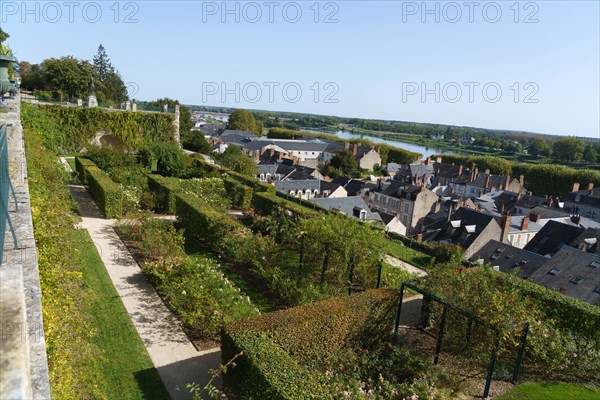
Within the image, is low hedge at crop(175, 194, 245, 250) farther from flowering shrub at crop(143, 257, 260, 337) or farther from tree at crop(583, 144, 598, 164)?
tree at crop(583, 144, 598, 164)

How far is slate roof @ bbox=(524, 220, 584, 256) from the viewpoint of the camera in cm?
2894

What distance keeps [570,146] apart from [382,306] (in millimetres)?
133847

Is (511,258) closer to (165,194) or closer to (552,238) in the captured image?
(552,238)

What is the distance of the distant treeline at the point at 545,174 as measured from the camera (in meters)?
65.9

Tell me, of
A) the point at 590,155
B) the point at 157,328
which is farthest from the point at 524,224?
the point at 590,155

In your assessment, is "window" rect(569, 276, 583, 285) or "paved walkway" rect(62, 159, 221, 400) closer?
"paved walkway" rect(62, 159, 221, 400)

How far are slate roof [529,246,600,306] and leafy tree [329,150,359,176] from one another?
47.8m

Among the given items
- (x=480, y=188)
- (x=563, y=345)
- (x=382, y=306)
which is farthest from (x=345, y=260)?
(x=480, y=188)

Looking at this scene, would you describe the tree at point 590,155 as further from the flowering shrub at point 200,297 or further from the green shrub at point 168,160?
the flowering shrub at point 200,297

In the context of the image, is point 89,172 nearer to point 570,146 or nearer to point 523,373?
point 523,373

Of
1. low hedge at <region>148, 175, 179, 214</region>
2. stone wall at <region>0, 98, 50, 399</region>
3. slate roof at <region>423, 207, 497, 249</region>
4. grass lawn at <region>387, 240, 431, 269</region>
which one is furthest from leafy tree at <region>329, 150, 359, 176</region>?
stone wall at <region>0, 98, 50, 399</region>

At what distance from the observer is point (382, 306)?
9.23 metres

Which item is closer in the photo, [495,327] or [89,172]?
[495,327]

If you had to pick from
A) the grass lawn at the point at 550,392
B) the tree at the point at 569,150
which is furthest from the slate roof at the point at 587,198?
the tree at the point at 569,150
